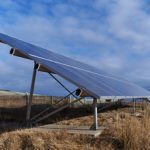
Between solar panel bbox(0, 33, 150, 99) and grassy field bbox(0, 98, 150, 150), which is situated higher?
solar panel bbox(0, 33, 150, 99)

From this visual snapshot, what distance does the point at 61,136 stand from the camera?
6273 mm

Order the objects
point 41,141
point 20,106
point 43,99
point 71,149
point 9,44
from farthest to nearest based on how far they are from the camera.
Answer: point 43,99 < point 20,106 < point 9,44 < point 41,141 < point 71,149

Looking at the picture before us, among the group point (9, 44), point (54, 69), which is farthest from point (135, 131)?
point (9, 44)

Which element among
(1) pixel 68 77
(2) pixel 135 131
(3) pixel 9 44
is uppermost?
(3) pixel 9 44

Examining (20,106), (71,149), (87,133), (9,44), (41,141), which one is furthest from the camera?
(20,106)

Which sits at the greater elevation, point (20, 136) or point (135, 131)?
point (135, 131)

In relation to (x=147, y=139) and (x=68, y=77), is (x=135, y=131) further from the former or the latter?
(x=68, y=77)

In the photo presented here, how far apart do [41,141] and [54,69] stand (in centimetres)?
266

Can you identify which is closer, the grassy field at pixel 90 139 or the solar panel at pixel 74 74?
the grassy field at pixel 90 139

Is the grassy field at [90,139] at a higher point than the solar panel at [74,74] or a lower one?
lower

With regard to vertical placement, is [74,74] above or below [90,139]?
above

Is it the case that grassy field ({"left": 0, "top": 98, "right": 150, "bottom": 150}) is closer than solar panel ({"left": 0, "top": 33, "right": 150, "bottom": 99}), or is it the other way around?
grassy field ({"left": 0, "top": 98, "right": 150, "bottom": 150})

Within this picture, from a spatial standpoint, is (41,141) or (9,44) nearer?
(41,141)

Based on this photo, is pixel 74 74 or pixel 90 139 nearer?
pixel 90 139
